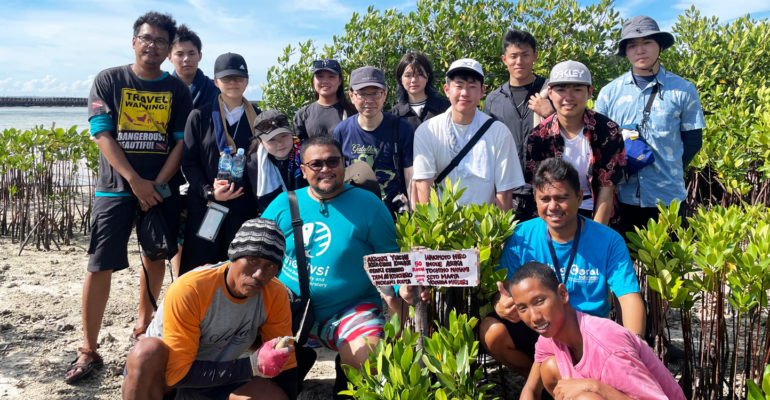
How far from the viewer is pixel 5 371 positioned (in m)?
3.97

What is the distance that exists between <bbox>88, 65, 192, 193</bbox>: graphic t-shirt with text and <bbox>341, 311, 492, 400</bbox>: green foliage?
267cm

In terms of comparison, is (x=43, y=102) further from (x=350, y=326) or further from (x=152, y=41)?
(x=350, y=326)

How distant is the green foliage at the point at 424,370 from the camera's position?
225 centimetres

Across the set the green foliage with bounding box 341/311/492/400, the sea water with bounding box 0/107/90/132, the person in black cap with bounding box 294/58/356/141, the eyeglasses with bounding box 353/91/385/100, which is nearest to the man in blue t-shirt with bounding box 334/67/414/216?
the eyeglasses with bounding box 353/91/385/100

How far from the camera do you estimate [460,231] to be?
10.2 feet

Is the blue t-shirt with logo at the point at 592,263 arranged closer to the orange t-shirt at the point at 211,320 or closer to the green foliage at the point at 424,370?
the green foliage at the point at 424,370

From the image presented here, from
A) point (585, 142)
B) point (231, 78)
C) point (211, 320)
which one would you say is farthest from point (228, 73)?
point (585, 142)

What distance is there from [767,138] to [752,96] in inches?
126

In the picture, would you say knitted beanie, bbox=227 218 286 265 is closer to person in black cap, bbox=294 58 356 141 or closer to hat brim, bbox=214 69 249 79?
hat brim, bbox=214 69 249 79

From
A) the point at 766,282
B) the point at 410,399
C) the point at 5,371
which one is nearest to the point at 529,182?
the point at 766,282

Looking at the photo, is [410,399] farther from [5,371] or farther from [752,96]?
[752,96]

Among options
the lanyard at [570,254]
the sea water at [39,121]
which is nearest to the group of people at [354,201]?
the lanyard at [570,254]

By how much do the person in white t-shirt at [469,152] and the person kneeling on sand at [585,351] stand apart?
1.47 metres

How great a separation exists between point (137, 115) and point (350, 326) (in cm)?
240
